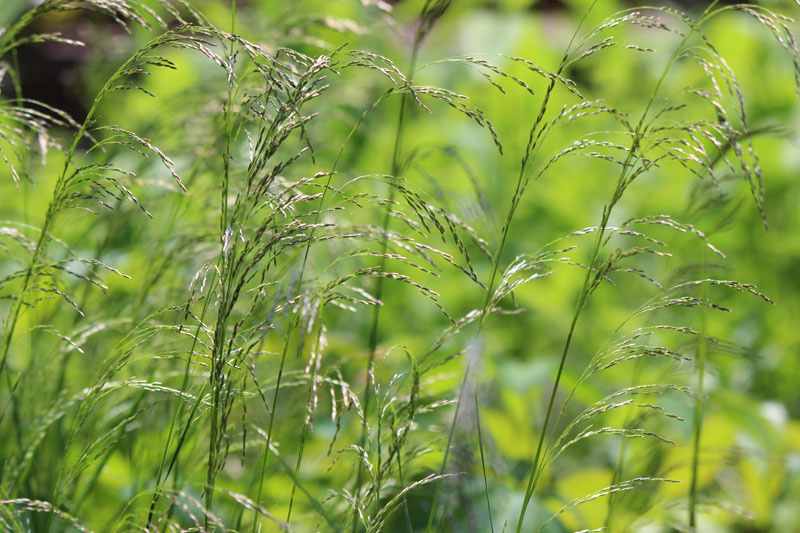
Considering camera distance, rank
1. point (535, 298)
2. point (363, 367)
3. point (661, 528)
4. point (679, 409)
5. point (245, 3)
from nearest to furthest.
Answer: point (679, 409) → point (661, 528) → point (363, 367) → point (535, 298) → point (245, 3)

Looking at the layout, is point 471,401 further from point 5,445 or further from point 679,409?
point 5,445

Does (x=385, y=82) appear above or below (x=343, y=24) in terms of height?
above

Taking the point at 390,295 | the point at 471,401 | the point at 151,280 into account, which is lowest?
the point at 471,401

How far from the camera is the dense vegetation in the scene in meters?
0.95

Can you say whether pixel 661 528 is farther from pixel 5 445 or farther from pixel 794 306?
pixel 5 445

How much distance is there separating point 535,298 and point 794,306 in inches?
35.2

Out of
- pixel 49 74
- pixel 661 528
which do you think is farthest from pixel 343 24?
pixel 49 74

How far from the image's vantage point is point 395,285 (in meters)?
2.38

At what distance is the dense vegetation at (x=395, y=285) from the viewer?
3.11ft

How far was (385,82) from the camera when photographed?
2.87 m

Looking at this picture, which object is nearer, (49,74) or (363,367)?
(363,367)

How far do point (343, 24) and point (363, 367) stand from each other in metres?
0.93

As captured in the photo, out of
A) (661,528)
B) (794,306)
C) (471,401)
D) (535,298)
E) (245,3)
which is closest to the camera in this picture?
(471,401)

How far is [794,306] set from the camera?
2553 millimetres
